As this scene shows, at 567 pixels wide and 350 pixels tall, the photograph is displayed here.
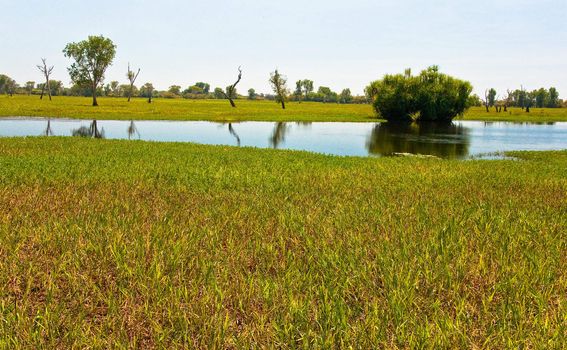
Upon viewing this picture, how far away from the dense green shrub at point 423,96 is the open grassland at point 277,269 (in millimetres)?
61011

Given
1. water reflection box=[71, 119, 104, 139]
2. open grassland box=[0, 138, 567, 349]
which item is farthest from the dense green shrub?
open grassland box=[0, 138, 567, 349]

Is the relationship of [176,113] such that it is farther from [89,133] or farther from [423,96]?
[423,96]

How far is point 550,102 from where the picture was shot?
198m

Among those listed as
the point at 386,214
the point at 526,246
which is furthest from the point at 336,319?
the point at 386,214

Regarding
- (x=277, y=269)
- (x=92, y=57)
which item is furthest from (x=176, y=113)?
(x=277, y=269)

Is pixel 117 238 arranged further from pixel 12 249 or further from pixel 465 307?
pixel 465 307

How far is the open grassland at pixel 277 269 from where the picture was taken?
379 cm

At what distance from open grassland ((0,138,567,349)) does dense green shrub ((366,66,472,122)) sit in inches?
2402

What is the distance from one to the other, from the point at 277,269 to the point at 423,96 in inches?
2710

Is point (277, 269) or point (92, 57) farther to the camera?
point (92, 57)

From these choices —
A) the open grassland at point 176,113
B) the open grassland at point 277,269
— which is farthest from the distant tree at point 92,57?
the open grassland at point 277,269

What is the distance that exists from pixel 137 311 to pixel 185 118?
205 feet

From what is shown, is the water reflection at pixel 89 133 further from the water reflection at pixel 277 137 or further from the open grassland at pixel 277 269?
the open grassland at pixel 277 269

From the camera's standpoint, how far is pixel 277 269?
213 inches
